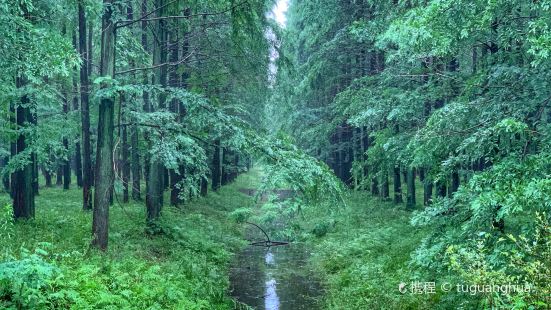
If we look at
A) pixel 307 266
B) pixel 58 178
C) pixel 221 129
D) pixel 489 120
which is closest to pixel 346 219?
pixel 307 266

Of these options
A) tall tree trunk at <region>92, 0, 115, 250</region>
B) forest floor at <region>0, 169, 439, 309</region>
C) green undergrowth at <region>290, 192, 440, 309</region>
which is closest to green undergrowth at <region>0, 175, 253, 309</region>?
forest floor at <region>0, 169, 439, 309</region>

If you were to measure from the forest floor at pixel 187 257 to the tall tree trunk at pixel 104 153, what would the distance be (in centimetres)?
47

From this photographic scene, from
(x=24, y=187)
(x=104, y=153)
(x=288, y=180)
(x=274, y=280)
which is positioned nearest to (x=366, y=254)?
(x=274, y=280)

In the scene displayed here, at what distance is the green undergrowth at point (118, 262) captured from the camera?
20.8ft

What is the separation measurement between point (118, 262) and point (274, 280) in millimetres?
4990

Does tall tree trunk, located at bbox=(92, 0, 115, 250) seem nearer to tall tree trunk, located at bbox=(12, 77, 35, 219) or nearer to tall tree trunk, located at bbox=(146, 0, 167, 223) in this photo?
tall tree trunk, located at bbox=(146, 0, 167, 223)

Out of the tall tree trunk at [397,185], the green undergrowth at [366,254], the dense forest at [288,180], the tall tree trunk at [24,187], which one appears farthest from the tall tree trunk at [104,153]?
the tall tree trunk at [397,185]

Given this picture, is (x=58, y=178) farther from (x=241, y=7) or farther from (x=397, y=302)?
(x=397, y=302)

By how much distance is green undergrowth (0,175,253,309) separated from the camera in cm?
635

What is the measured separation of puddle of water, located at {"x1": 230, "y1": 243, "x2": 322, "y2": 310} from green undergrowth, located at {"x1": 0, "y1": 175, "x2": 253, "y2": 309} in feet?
1.69

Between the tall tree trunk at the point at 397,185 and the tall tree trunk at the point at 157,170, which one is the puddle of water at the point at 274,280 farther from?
the tall tree trunk at the point at 397,185

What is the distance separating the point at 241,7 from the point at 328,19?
12.8 m

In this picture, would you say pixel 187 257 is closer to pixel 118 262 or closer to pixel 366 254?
pixel 118 262

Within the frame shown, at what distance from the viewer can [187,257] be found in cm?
1309
